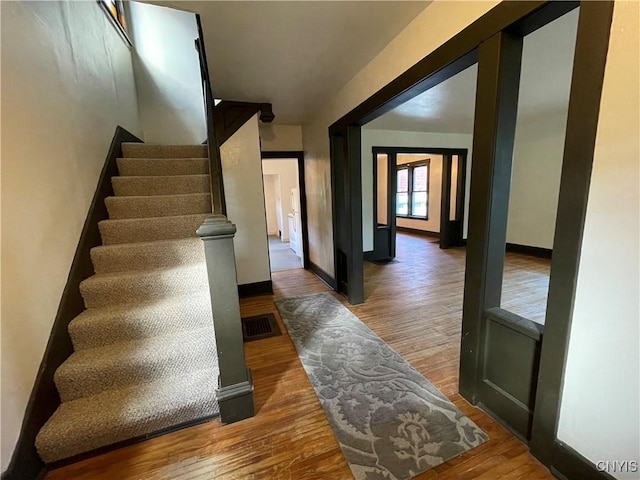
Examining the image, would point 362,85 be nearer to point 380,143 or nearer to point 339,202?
point 339,202

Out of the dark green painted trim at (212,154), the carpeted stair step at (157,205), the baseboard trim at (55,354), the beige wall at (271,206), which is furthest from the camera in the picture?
the beige wall at (271,206)

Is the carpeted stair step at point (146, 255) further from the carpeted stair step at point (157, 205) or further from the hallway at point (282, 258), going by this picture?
the hallway at point (282, 258)

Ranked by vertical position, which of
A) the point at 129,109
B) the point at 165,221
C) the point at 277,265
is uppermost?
the point at 129,109

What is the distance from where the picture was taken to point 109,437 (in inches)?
51.9

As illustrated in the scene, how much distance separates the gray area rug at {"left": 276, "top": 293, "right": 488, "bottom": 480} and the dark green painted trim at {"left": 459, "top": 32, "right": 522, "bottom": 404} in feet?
0.97

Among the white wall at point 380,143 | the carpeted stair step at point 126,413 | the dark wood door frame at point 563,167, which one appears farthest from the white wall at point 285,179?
the carpeted stair step at point 126,413

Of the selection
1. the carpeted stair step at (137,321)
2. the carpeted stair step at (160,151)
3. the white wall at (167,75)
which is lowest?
the carpeted stair step at (137,321)

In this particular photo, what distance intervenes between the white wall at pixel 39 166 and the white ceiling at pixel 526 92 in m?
3.16

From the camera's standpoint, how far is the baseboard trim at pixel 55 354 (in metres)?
1.15

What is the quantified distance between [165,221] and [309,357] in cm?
170

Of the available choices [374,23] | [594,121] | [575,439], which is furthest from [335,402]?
[374,23]

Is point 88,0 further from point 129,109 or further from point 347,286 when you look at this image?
point 347,286

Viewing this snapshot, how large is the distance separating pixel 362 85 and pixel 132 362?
8.97 feet

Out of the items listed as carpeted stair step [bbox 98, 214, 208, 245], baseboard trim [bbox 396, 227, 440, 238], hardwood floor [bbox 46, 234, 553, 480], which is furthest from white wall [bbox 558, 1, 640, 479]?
baseboard trim [bbox 396, 227, 440, 238]
